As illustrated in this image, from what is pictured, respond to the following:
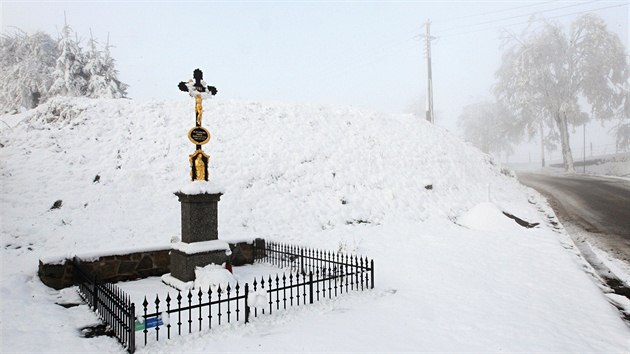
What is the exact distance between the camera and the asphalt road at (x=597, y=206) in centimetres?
1187

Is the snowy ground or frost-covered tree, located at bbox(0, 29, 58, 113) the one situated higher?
frost-covered tree, located at bbox(0, 29, 58, 113)

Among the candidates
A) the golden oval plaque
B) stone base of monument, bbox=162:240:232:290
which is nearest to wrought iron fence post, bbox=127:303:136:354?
stone base of monument, bbox=162:240:232:290

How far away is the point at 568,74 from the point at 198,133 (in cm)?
3337

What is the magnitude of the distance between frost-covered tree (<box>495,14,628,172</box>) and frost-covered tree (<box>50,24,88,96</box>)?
1347 inches

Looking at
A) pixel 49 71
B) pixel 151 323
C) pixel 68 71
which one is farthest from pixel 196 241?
pixel 49 71

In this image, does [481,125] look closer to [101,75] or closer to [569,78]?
[569,78]

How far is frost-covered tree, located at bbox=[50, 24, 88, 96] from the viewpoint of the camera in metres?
23.4

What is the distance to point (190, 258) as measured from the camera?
8.36 metres

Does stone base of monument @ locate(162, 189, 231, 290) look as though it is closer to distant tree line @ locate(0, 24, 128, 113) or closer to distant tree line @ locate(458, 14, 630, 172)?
distant tree line @ locate(0, 24, 128, 113)

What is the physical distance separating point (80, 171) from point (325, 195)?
→ 10.1 metres

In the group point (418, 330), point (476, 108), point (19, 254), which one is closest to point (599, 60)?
point (476, 108)

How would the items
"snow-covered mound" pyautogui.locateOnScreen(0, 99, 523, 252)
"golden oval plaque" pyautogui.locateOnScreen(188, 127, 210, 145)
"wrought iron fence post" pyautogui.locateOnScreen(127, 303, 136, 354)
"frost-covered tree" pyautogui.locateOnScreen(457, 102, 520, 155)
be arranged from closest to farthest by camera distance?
"wrought iron fence post" pyautogui.locateOnScreen(127, 303, 136, 354) < "golden oval plaque" pyautogui.locateOnScreen(188, 127, 210, 145) < "snow-covered mound" pyautogui.locateOnScreen(0, 99, 523, 252) < "frost-covered tree" pyautogui.locateOnScreen(457, 102, 520, 155)

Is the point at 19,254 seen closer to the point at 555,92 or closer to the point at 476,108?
the point at 555,92

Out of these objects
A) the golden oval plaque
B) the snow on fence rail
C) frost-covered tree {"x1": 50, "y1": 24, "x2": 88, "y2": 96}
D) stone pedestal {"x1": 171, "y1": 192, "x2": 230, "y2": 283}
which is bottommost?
the snow on fence rail
